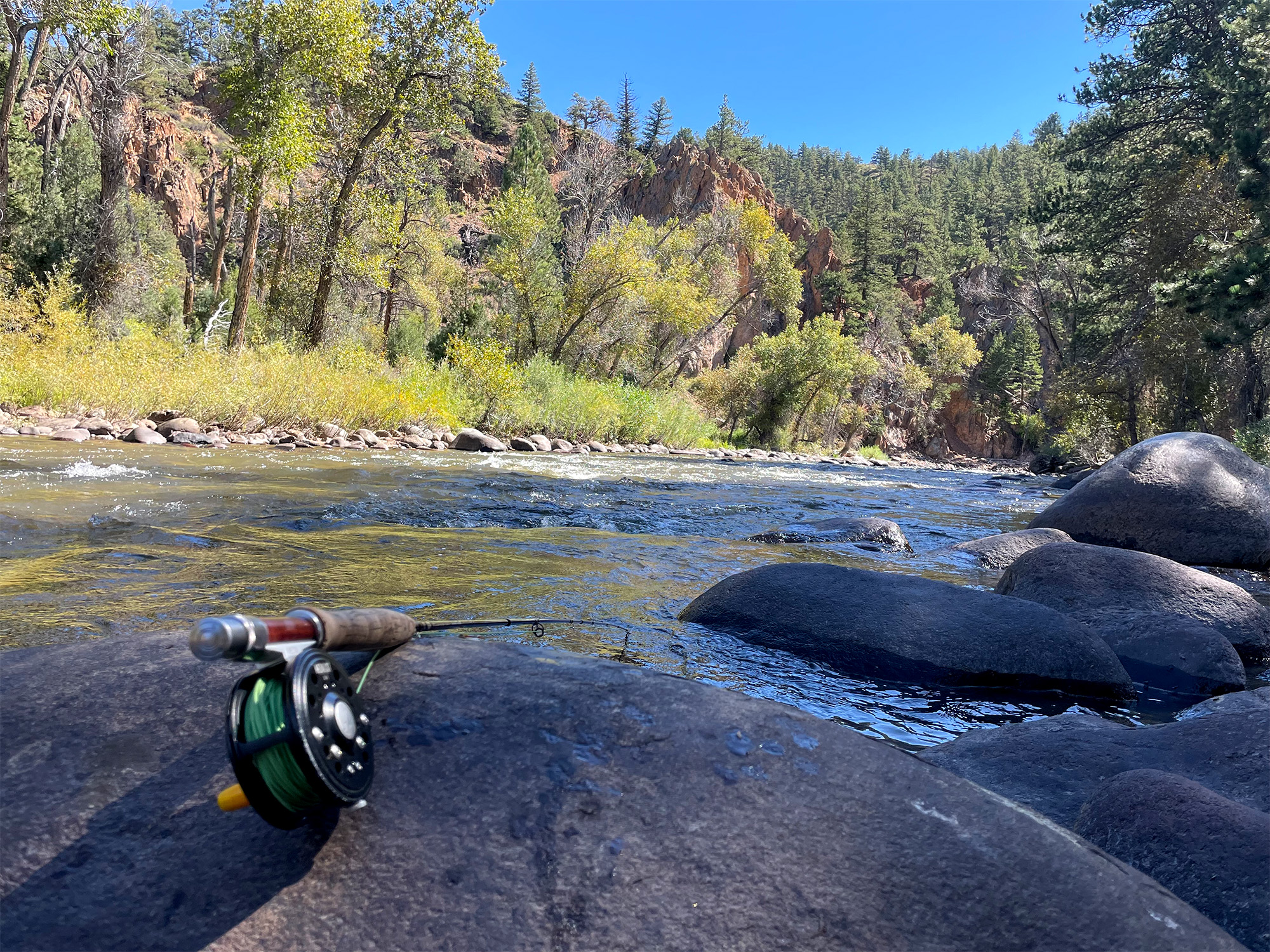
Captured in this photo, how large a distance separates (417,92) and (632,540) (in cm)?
1720

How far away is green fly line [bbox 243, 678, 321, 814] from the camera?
1153 millimetres

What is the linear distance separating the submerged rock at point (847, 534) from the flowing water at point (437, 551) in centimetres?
22

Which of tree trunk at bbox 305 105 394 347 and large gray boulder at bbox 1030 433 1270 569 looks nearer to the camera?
large gray boulder at bbox 1030 433 1270 569

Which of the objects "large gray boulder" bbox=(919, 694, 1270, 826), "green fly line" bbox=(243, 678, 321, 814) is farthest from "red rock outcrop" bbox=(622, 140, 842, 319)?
"green fly line" bbox=(243, 678, 321, 814)

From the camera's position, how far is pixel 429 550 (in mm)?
5668

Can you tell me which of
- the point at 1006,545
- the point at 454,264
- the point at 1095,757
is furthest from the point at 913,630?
the point at 454,264

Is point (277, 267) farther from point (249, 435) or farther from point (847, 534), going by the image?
point (847, 534)

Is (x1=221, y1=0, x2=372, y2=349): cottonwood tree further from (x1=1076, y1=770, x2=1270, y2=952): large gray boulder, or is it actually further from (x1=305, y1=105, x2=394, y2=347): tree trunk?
(x1=1076, y1=770, x2=1270, y2=952): large gray boulder

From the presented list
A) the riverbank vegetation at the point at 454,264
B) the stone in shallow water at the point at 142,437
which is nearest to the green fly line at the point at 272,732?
the stone in shallow water at the point at 142,437

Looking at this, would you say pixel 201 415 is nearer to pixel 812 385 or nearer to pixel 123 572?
pixel 123 572

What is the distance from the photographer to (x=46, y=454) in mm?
8969

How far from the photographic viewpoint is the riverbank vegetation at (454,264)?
15.0 meters

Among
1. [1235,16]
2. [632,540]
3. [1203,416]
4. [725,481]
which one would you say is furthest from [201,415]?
[1203,416]

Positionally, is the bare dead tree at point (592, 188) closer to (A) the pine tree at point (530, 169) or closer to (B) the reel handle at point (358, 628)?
(A) the pine tree at point (530, 169)
